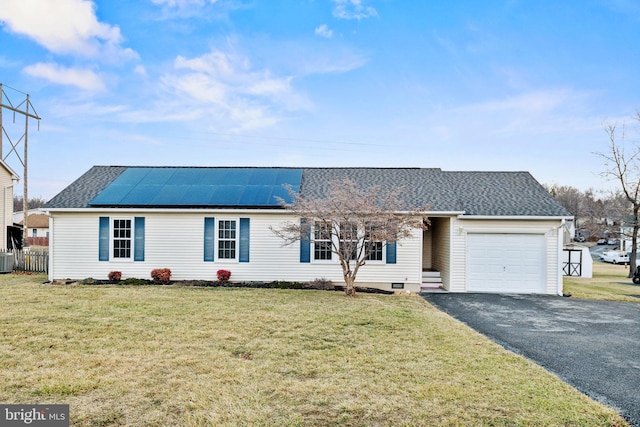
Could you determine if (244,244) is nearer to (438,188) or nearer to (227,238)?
(227,238)

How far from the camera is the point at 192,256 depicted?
1398 cm

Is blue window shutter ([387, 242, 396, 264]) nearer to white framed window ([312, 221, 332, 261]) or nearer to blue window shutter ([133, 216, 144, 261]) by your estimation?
white framed window ([312, 221, 332, 261])

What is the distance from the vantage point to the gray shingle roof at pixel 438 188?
14.0 m

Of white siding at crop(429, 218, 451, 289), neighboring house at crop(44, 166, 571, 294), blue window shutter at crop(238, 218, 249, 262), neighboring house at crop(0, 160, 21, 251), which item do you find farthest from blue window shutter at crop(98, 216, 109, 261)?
neighboring house at crop(0, 160, 21, 251)

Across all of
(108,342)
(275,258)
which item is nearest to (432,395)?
(108,342)

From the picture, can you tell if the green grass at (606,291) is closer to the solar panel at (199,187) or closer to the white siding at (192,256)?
the white siding at (192,256)

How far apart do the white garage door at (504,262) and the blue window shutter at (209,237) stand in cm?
926

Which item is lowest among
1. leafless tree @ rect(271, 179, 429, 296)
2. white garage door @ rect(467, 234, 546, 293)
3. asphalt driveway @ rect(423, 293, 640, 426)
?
asphalt driveway @ rect(423, 293, 640, 426)

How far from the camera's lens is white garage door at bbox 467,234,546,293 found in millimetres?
13805

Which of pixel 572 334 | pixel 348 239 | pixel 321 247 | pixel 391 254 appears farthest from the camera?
pixel 321 247

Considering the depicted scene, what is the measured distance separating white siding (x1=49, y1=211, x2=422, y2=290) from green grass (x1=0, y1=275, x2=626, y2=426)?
4464 millimetres

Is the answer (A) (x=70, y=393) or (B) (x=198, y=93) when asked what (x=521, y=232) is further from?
(B) (x=198, y=93)

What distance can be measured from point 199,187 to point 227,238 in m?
2.60

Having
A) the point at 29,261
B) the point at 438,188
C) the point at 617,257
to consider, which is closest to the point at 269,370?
the point at 438,188
